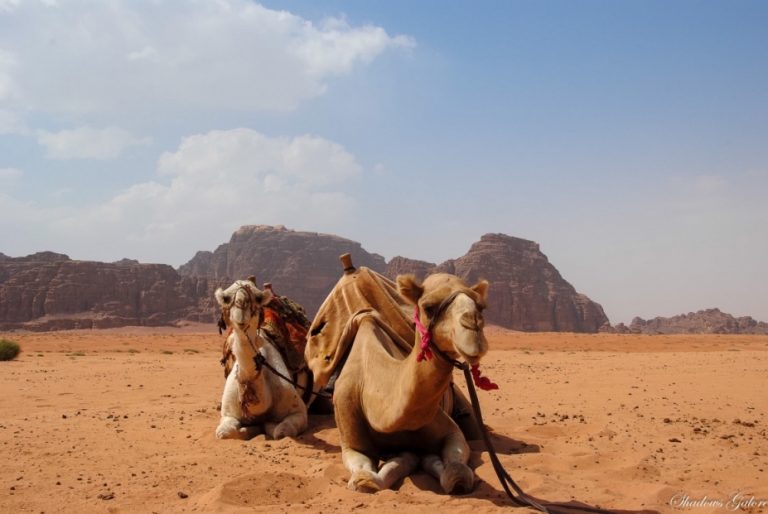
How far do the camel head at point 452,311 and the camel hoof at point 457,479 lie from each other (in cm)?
109

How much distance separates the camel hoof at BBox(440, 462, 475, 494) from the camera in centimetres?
445

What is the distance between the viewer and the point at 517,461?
18.5ft

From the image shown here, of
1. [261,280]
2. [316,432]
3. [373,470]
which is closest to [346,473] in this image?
[373,470]

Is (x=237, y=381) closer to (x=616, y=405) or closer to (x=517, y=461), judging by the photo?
(x=517, y=461)

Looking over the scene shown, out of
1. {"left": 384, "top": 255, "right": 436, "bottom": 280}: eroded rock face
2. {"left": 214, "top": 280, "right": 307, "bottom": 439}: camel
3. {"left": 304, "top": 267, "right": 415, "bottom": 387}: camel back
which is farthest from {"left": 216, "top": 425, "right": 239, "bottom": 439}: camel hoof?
{"left": 384, "top": 255, "right": 436, "bottom": 280}: eroded rock face

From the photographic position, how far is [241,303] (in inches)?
259

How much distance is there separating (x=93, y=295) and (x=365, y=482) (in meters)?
101

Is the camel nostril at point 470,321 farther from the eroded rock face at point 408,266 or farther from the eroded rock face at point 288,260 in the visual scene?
the eroded rock face at point 288,260

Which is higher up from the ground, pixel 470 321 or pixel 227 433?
pixel 470 321

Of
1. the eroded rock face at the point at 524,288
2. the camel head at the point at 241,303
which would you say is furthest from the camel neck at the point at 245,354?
the eroded rock face at the point at 524,288

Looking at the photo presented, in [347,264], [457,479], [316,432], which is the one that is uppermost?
[347,264]

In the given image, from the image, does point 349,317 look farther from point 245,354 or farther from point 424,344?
point 424,344

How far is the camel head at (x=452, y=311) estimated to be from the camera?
357 centimetres

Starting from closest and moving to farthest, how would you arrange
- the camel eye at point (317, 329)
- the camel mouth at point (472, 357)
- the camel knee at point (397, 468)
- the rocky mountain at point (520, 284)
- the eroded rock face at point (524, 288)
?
1. the camel mouth at point (472, 357)
2. the camel knee at point (397, 468)
3. the camel eye at point (317, 329)
4. the eroded rock face at point (524, 288)
5. the rocky mountain at point (520, 284)
